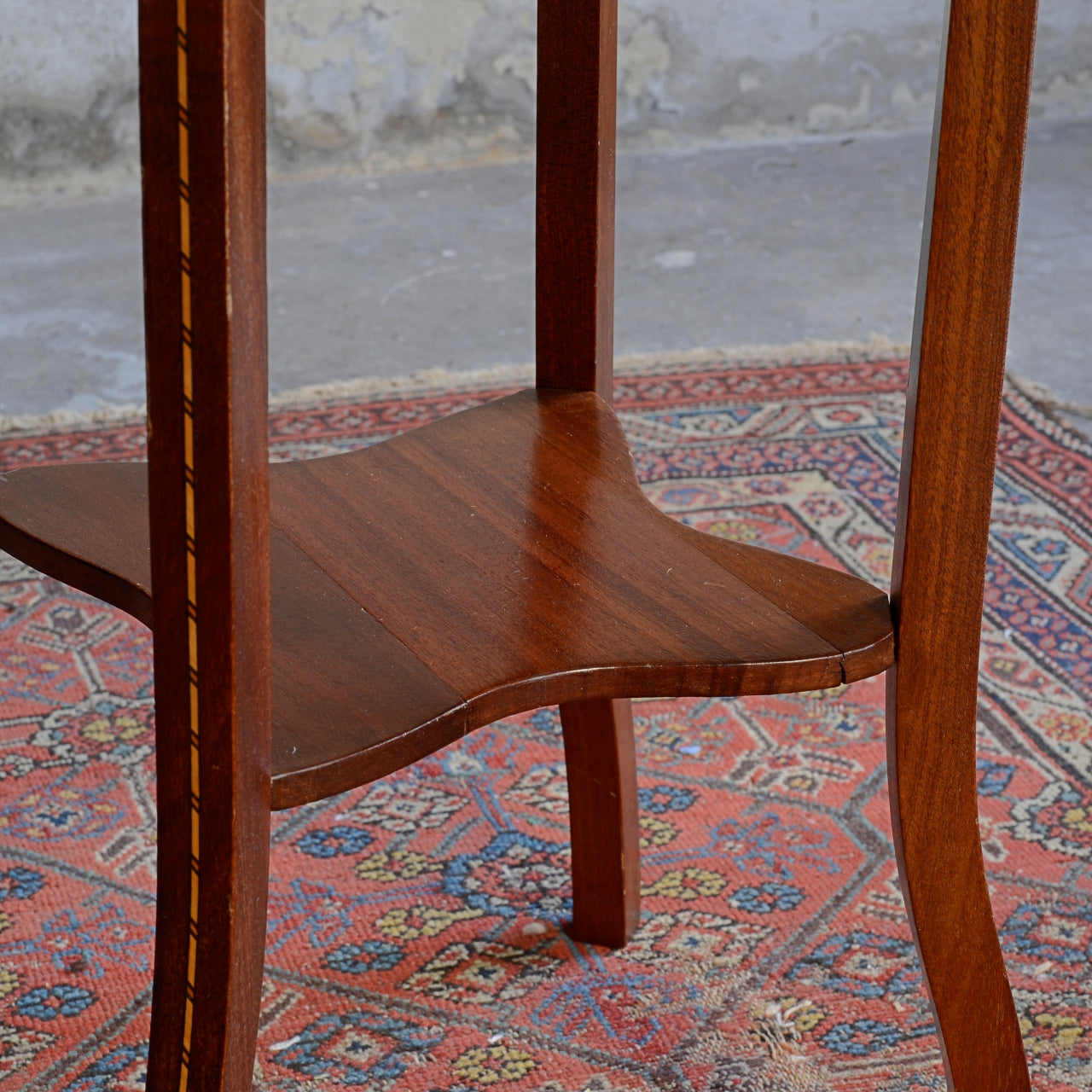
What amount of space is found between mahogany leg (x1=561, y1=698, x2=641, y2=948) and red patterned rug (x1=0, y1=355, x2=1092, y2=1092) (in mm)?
33

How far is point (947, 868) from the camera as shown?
36.3 inches

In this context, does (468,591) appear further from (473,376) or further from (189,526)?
(473,376)

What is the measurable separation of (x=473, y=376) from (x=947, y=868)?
1889 millimetres

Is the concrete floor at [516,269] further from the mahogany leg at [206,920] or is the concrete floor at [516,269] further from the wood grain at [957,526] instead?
the mahogany leg at [206,920]

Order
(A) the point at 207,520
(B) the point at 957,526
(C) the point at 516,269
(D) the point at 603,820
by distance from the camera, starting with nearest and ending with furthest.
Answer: (A) the point at 207,520, (B) the point at 957,526, (D) the point at 603,820, (C) the point at 516,269

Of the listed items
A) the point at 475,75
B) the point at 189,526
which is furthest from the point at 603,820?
the point at 475,75

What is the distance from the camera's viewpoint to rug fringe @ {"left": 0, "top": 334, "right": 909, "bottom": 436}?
251 centimetres

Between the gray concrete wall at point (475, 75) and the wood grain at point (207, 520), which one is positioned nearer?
the wood grain at point (207, 520)

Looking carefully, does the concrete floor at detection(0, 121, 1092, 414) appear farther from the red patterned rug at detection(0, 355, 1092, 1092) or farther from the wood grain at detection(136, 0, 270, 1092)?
the wood grain at detection(136, 0, 270, 1092)

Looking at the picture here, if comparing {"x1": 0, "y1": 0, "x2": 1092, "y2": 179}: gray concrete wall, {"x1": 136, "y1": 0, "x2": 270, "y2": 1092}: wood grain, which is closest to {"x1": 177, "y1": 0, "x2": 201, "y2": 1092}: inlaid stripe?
{"x1": 136, "y1": 0, "x2": 270, "y2": 1092}: wood grain

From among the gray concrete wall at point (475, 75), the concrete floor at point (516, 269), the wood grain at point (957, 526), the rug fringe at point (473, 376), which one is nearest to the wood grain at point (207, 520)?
the wood grain at point (957, 526)

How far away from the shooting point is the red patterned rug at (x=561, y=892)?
4.00 ft

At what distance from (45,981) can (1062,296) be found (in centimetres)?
262

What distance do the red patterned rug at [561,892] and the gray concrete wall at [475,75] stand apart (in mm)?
2294
